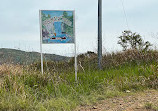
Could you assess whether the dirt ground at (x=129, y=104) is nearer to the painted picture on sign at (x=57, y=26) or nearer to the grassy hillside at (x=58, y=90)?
the grassy hillside at (x=58, y=90)

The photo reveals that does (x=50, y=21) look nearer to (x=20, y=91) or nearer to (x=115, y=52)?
(x=20, y=91)

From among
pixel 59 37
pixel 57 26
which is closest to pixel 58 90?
pixel 59 37

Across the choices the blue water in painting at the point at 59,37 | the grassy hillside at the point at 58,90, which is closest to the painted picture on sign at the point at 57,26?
the blue water in painting at the point at 59,37

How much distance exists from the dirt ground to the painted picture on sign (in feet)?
9.05

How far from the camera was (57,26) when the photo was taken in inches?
224

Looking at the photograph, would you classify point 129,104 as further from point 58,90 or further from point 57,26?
point 57,26

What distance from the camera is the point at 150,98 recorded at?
138 inches

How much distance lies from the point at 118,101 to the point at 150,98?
682 millimetres

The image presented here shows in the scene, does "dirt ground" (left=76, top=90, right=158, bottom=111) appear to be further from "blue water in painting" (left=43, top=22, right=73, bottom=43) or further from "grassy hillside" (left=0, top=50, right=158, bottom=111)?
"blue water in painting" (left=43, top=22, right=73, bottom=43)

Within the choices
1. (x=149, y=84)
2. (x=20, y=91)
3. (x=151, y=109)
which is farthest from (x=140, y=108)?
(x=20, y=91)

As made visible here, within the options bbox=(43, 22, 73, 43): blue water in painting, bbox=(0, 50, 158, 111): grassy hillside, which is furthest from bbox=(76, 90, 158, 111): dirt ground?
bbox=(43, 22, 73, 43): blue water in painting

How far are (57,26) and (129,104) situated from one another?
3.55m

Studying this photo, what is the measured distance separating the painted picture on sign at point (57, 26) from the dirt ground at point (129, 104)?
2758 mm

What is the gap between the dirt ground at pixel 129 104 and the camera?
2895mm
